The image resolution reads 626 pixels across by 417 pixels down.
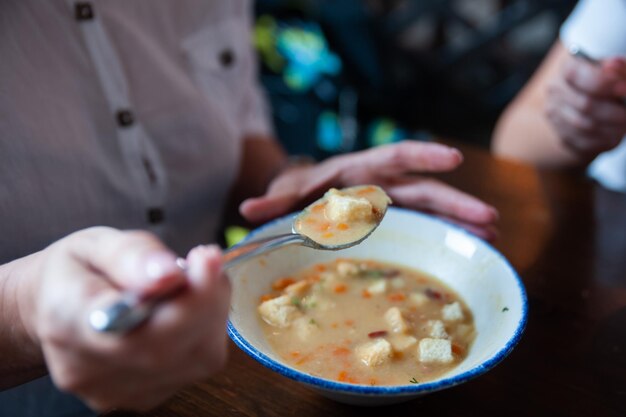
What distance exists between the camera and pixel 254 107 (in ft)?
5.95

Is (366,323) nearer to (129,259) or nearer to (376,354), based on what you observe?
(376,354)

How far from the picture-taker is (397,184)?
1.41 m

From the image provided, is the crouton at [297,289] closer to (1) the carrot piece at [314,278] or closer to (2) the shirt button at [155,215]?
(1) the carrot piece at [314,278]

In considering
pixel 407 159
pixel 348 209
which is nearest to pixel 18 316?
pixel 348 209

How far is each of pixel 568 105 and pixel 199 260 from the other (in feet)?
4.42

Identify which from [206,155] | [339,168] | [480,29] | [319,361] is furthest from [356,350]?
[480,29]

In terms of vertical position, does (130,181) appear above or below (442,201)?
above

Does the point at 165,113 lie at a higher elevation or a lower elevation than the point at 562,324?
higher

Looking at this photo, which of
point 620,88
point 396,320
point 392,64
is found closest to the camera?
point 396,320

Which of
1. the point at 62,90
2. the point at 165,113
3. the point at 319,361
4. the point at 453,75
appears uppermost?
the point at 62,90

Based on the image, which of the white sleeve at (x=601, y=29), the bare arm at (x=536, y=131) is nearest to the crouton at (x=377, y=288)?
the bare arm at (x=536, y=131)

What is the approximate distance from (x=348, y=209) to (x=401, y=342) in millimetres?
233

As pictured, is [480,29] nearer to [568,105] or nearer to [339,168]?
[568,105]

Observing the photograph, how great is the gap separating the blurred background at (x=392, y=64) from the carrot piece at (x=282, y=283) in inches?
87.7
